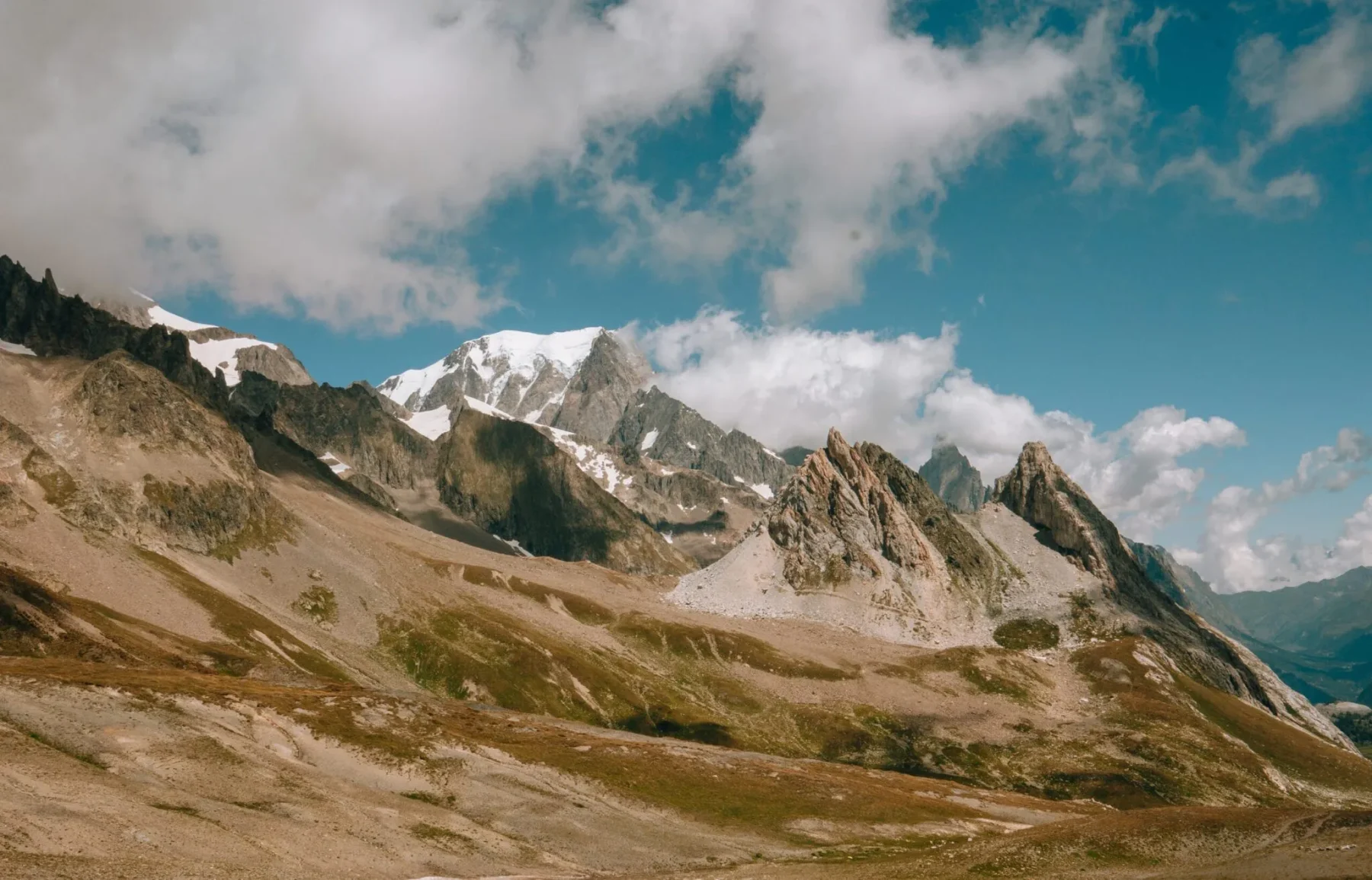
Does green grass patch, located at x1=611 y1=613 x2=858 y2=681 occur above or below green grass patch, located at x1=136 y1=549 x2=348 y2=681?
above

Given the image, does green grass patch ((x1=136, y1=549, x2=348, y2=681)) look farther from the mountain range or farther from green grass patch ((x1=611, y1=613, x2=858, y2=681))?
green grass patch ((x1=611, y1=613, x2=858, y2=681))

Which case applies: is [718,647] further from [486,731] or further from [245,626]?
[486,731]

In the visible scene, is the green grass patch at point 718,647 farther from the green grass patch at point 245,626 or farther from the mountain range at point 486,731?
the green grass patch at point 245,626

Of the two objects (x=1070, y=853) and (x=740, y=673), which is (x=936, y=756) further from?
(x=1070, y=853)

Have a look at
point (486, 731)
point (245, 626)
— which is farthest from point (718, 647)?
point (486, 731)

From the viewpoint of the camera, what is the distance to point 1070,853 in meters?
50.9

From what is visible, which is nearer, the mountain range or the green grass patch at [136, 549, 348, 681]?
the mountain range

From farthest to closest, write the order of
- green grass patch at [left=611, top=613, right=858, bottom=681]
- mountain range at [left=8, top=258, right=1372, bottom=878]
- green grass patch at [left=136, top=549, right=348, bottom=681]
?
green grass patch at [left=611, top=613, right=858, bottom=681], green grass patch at [left=136, top=549, right=348, bottom=681], mountain range at [left=8, top=258, right=1372, bottom=878]

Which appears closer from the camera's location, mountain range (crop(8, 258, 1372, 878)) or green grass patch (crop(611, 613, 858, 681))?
mountain range (crop(8, 258, 1372, 878))

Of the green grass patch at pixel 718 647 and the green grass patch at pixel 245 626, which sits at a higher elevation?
the green grass patch at pixel 718 647

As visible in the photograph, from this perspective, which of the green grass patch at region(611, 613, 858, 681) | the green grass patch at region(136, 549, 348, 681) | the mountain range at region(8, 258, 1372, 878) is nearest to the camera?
the mountain range at region(8, 258, 1372, 878)

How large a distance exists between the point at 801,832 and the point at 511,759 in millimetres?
25904

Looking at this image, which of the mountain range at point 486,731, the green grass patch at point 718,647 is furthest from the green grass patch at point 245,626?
the green grass patch at point 718,647

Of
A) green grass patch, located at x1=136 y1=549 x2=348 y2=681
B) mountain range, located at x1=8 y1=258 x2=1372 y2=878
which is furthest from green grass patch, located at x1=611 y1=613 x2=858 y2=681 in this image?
green grass patch, located at x1=136 y1=549 x2=348 y2=681
